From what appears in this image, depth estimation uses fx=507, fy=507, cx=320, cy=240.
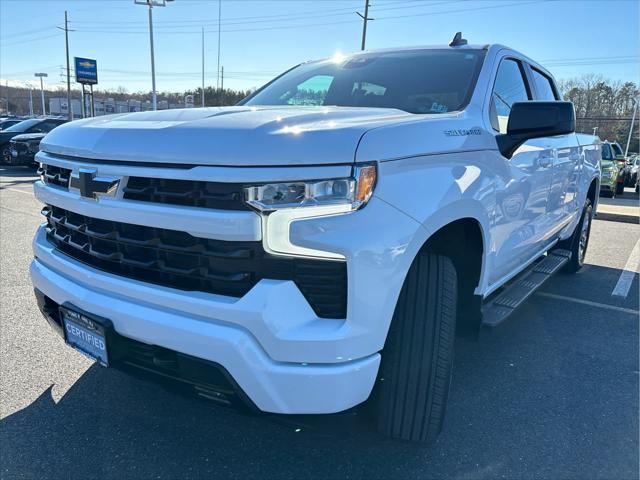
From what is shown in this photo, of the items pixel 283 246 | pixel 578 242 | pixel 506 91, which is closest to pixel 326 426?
pixel 283 246

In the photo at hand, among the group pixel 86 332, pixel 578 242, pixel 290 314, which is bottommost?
pixel 578 242

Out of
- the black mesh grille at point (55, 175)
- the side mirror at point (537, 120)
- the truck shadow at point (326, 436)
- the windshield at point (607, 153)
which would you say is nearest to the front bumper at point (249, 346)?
the truck shadow at point (326, 436)

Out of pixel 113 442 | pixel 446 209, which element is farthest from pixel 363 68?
pixel 113 442

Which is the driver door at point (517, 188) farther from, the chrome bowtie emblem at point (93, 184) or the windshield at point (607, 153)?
the windshield at point (607, 153)

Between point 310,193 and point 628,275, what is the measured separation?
5.35m

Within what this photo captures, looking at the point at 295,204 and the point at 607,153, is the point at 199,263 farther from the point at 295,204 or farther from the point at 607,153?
the point at 607,153

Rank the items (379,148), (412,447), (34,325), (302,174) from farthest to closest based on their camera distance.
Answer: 1. (34,325)
2. (412,447)
3. (379,148)
4. (302,174)

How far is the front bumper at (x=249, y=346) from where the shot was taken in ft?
5.65

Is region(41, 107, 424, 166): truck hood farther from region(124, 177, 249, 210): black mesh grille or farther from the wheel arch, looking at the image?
the wheel arch

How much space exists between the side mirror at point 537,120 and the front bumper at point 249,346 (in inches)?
57.7

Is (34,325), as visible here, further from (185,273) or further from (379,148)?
(379,148)

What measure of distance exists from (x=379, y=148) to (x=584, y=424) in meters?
1.90

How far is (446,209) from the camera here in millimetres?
2109

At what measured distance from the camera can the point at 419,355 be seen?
2.05 metres
